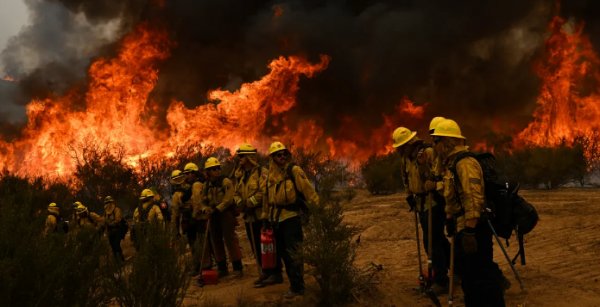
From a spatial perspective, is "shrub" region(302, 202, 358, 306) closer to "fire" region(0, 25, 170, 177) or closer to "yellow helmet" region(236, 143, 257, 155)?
"yellow helmet" region(236, 143, 257, 155)

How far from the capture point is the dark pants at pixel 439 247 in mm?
5926

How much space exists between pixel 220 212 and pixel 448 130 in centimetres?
443

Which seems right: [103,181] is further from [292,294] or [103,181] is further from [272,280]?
[292,294]

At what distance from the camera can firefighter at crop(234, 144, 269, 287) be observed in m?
7.04

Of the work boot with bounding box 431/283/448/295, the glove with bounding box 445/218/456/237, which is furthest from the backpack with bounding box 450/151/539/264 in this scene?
the work boot with bounding box 431/283/448/295

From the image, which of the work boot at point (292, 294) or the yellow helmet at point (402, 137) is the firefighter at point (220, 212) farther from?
the yellow helmet at point (402, 137)

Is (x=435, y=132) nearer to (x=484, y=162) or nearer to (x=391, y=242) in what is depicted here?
(x=484, y=162)

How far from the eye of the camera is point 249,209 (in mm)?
7312

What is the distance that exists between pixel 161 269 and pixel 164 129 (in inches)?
1330

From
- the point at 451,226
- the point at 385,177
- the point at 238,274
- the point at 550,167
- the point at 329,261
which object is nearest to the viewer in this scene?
the point at 451,226

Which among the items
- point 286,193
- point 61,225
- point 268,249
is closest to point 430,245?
point 286,193

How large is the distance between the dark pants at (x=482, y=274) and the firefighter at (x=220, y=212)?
432 centimetres

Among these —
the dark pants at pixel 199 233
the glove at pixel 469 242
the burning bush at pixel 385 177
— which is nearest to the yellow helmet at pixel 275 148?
the dark pants at pixel 199 233

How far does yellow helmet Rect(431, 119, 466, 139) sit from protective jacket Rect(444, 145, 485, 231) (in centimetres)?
13
